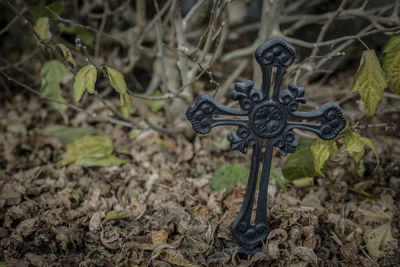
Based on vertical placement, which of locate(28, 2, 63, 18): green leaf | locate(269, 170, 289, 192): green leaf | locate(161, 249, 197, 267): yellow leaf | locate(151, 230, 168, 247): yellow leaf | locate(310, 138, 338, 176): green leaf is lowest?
locate(161, 249, 197, 267): yellow leaf

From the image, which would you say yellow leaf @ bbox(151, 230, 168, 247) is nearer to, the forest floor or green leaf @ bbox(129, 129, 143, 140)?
the forest floor

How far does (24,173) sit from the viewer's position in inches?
101

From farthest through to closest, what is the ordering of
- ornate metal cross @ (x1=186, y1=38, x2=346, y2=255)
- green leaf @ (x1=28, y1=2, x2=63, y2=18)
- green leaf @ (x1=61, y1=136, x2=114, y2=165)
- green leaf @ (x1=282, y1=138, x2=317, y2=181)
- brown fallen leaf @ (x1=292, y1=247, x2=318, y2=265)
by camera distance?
green leaf @ (x1=61, y1=136, x2=114, y2=165)
green leaf @ (x1=28, y1=2, x2=63, y2=18)
green leaf @ (x1=282, y1=138, x2=317, y2=181)
brown fallen leaf @ (x1=292, y1=247, x2=318, y2=265)
ornate metal cross @ (x1=186, y1=38, x2=346, y2=255)

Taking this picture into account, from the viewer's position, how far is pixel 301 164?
7.05 ft

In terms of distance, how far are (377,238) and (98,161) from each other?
1920mm

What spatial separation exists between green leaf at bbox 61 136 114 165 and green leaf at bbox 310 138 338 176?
61.0 inches

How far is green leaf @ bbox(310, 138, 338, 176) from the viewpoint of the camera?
190 cm

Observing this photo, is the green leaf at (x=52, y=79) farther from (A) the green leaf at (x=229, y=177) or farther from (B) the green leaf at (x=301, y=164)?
(B) the green leaf at (x=301, y=164)

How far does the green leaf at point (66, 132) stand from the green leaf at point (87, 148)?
9cm

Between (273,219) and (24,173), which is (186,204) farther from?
(24,173)

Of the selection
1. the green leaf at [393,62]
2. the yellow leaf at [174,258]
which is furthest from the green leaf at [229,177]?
the green leaf at [393,62]

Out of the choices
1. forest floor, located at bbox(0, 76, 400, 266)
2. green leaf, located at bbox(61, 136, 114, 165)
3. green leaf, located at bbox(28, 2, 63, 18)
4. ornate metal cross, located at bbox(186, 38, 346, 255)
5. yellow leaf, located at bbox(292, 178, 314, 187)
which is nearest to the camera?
ornate metal cross, located at bbox(186, 38, 346, 255)

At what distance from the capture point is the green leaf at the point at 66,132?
292 cm

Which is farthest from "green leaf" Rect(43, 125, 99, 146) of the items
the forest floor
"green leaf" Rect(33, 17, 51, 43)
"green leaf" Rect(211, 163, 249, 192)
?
"green leaf" Rect(211, 163, 249, 192)
